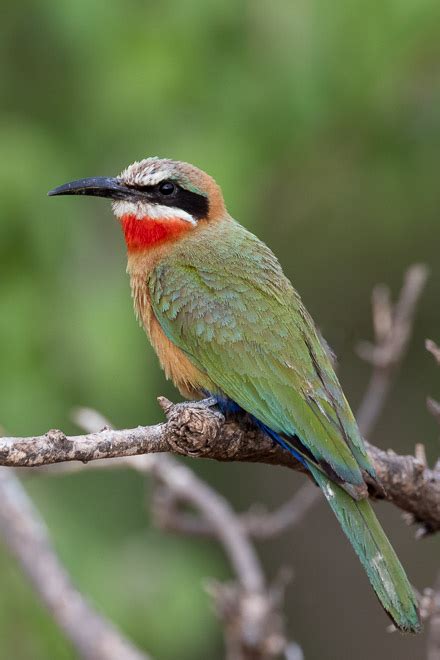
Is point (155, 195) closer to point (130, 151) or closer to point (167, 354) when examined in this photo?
point (167, 354)

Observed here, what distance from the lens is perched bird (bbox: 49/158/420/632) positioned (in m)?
2.94

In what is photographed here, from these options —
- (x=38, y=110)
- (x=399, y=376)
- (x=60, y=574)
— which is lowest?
(x=399, y=376)

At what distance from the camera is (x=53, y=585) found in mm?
3613

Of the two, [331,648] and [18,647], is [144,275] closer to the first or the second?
[18,647]

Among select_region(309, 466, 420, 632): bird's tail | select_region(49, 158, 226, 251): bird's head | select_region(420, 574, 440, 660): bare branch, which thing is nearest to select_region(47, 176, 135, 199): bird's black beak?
select_region(49, 158, 226, 251): bird's head

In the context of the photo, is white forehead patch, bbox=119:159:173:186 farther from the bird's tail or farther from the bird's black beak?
the bird's tail

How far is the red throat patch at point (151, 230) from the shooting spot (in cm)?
373

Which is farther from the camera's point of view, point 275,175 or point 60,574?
point 275,175

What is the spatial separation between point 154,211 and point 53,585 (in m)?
1.16

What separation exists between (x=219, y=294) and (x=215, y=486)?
9.23 feet

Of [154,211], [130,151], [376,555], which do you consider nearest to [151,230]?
[154,211]

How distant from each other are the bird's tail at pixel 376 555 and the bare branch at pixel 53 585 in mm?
897

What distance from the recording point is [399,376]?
6410 millimetres

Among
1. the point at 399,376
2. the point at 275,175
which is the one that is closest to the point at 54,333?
the point at 275,175
